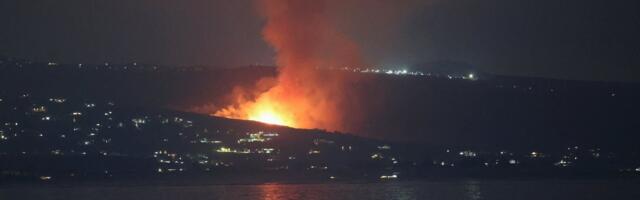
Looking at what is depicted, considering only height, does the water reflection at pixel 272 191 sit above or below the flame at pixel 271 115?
below

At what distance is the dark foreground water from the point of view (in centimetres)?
6078

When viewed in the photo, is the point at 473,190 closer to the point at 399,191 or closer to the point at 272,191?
the point at 399,191

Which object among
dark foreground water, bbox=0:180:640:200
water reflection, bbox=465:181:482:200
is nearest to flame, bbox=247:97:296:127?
dark foreground water, bbox=0:180:640:200

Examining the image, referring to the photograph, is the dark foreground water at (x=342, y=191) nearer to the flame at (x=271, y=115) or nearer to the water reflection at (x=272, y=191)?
the water reflection at (x=272, y=191)

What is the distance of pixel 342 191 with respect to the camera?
6550cm

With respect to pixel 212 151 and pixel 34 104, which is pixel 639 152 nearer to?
pixel 212 151

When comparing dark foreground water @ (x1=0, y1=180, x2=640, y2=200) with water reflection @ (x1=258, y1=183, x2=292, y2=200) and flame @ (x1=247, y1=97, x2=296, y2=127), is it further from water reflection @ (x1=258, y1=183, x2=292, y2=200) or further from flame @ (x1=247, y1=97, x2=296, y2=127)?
flame @ (x1=247, y1=97, x2=296, y2=127)

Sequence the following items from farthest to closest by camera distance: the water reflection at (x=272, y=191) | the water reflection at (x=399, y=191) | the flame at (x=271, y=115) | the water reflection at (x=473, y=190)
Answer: the flame at (x=271, y=115) → the water reflection at (x=473, y=190) → the water reflection at (x=399, y=191) → the water reflection at (x=272, y=191)

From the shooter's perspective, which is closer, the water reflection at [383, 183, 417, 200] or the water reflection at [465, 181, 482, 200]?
the water reflection at [383, 183, 417, 200]

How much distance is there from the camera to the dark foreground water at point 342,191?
60781 millimetres

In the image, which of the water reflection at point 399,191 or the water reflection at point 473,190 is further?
the water reflection at point 473,190

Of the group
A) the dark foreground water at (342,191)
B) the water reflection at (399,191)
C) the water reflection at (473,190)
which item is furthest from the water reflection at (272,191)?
the water reflection at (473,190)

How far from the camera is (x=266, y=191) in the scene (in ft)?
212

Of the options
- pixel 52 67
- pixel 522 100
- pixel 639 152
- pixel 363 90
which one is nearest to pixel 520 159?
pixel 639 152
